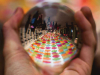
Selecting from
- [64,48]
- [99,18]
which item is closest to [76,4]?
[99,18]

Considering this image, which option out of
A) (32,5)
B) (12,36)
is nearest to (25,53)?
(12,36)

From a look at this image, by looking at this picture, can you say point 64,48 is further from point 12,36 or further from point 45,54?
point 12,36

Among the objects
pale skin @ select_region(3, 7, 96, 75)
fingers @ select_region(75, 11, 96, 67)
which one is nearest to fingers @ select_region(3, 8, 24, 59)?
pale skin @ select_region(3, 7, 96, 75)

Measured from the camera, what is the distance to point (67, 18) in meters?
0.30

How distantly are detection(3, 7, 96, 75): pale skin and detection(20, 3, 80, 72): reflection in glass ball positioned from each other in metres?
0.02

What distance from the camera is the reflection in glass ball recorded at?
0.92 feet

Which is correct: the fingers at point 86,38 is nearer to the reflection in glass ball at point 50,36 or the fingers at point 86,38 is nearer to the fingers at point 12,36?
the reflection in glass ball at point 50,36

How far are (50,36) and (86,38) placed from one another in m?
0.12

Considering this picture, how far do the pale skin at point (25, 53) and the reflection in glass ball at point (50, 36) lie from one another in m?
0.02

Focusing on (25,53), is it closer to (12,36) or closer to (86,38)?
(12,36)

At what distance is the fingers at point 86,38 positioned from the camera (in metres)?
0.32

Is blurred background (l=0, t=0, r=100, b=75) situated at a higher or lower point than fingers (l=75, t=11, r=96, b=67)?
higher

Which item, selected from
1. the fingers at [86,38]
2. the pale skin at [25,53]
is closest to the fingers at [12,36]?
the pale skin at [25,53]

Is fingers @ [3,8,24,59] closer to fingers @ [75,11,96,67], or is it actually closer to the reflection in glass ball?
the reflection in glass ball
